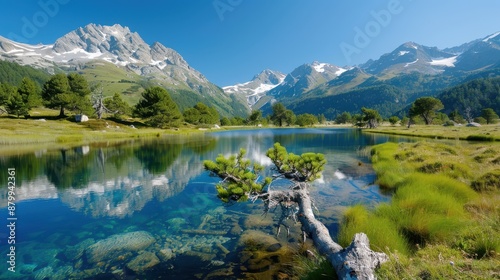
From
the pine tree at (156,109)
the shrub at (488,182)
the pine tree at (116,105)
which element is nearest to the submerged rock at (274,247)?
the shrub at (488,182)

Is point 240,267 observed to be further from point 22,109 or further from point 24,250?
point 22,109

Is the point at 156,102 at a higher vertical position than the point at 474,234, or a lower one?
higher

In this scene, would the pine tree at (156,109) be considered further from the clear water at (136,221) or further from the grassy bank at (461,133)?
the grassy bank at (461,133)

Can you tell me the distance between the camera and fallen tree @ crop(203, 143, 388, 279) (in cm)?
638

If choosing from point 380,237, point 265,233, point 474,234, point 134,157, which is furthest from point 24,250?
point 134,157

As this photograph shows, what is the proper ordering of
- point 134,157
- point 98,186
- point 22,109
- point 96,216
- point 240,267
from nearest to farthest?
point 240,267
point 96,216
point 98,186
point 134,157
point 22,109

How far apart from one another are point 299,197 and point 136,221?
12.0 m

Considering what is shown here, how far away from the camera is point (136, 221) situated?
17.3 m

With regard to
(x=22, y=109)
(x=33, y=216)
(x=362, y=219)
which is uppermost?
(x=22, y=109)

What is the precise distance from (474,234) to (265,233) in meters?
9.45

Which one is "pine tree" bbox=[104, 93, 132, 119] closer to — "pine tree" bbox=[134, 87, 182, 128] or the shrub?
"pine tree" bbox=[134, 87, 182, 128]

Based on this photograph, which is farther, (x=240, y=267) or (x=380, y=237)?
(x=240, y=267)

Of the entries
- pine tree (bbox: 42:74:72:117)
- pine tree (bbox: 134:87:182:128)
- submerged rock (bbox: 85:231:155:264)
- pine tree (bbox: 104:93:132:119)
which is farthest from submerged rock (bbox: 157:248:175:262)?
pine tree (bbox: 104:93:132:119)

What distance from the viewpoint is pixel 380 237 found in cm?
934
